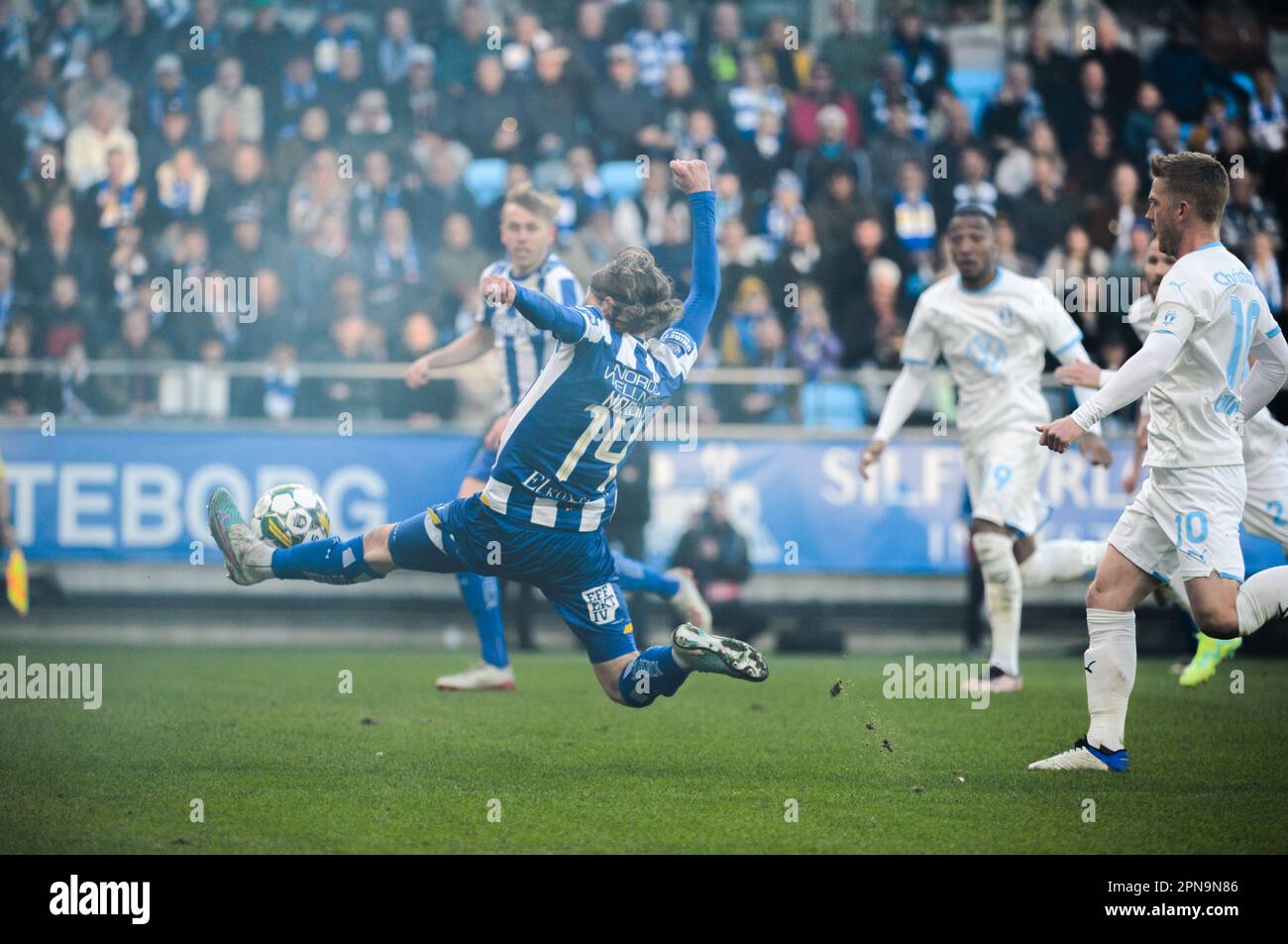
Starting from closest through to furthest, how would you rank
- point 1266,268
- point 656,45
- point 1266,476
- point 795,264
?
1. point 1266,476
2. point 1266,268
3. point 795,264
4. point 656,45

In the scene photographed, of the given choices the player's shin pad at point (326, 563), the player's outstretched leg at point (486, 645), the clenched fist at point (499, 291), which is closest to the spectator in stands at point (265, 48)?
the player's outstretched leg at point (486, 645)

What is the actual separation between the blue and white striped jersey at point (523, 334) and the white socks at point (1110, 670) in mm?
3657

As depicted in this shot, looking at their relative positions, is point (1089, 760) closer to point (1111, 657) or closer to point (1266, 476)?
point (1111, 657)

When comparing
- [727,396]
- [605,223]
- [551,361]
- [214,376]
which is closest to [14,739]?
[551,361]

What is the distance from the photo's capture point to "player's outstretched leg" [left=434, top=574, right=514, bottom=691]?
30.7 feet

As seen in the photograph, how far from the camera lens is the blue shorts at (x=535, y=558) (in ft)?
21.5

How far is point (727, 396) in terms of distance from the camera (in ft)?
44.5

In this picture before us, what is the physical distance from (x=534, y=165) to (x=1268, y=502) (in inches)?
386

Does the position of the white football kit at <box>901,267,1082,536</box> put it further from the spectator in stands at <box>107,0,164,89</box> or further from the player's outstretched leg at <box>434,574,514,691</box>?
the spectator in stands at <box>107,0,164,89</box>

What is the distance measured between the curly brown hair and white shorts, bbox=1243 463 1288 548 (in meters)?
3.31

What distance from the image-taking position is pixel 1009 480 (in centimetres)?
936

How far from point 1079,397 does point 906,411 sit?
1.24m

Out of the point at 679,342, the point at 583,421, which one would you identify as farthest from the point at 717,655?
the point at 679,342

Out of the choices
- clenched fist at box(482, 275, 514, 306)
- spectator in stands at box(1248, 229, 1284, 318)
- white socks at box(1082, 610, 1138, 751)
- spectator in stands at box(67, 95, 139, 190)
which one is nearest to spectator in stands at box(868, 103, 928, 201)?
spectator in stands at box(1248, 229, 1284, 318)
